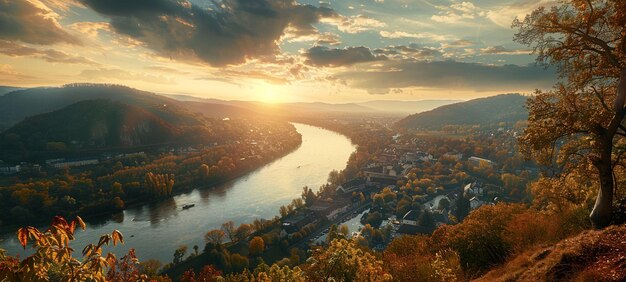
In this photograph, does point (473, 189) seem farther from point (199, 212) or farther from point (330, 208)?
point (199, 212)

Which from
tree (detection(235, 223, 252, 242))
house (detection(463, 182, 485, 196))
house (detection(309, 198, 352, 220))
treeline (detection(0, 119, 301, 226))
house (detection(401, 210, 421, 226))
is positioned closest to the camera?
tree (detection(235, 223, 252, 242))

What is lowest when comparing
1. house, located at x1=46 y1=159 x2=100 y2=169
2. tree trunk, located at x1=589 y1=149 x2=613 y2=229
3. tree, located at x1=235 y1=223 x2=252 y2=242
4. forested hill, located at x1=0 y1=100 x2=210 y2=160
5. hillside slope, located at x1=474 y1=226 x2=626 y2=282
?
tree, located at x1=235 y1=223 x2=252 y2=242

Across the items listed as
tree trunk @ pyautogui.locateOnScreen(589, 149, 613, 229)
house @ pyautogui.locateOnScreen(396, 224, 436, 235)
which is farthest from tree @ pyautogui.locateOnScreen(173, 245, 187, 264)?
tree trunk @ pyautogui.locateOnScreen(589, 149, 613, 229)

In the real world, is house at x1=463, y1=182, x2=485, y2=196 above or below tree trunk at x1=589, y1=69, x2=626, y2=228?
below

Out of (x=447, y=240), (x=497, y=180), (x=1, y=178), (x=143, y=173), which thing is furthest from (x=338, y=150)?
(x=447, y=240)

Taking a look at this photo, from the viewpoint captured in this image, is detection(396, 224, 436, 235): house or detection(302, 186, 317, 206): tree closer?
detection(396, 224, 436, 235): house

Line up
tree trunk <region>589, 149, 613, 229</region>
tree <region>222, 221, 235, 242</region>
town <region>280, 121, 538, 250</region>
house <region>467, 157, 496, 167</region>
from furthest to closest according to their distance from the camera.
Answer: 1. house <region>467, 157, 496, 167</region>
2. town <region>280, 121, 538, 250</region>
3. tree <region>222, 221, 235, 242</region>
4. tree trunk <region>589, 149, 613, 229</region>

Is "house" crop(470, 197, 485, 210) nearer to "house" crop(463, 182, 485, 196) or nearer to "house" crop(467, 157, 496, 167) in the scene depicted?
"house" crop(463, 182, 485, 196)

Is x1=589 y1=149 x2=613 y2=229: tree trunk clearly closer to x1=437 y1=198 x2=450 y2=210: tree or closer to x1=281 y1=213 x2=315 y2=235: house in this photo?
x1=281 y1=213 x2=315 y2=235: house

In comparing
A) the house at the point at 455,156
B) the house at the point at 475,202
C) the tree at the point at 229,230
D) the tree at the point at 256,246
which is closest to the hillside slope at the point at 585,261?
the tree at the point at 256,246
